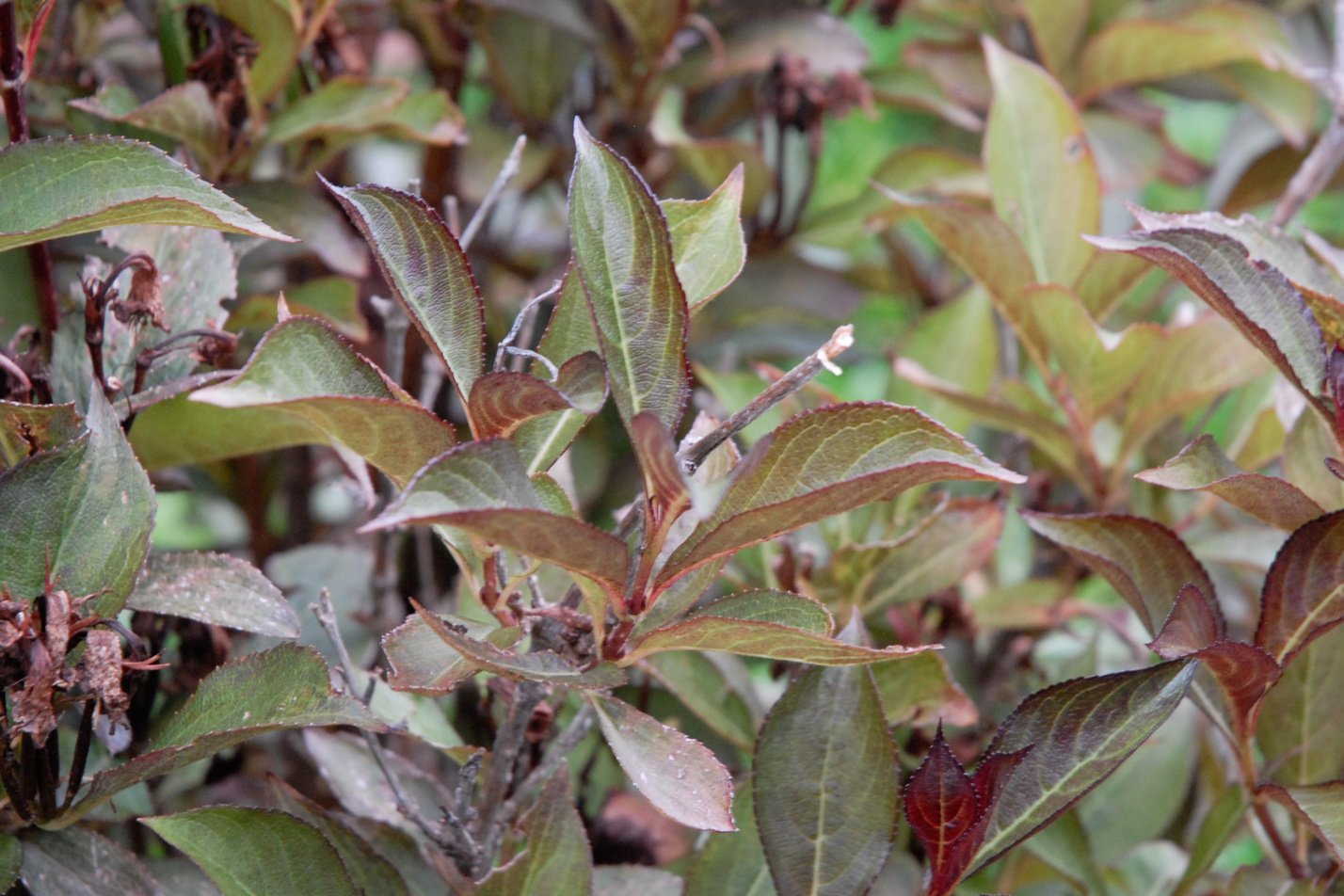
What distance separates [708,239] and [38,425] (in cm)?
30

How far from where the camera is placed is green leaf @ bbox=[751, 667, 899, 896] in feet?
1.87

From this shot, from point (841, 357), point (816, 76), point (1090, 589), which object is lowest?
point (1090, 589)

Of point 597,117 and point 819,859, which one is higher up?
point 597,117

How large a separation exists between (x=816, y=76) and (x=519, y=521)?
0.77 m

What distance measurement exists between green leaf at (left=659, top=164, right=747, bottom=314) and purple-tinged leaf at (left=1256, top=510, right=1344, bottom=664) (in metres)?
0.27

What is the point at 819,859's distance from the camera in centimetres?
57

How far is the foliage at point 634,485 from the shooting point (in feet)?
1.57

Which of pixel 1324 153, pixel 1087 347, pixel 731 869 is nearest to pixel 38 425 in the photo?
pixel 731 869

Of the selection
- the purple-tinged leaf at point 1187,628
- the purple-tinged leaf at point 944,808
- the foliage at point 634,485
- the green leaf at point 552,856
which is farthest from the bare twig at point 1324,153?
the green leaf at point 552,856

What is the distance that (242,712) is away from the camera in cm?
51

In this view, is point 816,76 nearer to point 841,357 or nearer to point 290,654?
point 841,357

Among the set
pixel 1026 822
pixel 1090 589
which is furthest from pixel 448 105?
pixel 1090 589

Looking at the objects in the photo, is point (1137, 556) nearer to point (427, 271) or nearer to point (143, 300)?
point (427, 271)

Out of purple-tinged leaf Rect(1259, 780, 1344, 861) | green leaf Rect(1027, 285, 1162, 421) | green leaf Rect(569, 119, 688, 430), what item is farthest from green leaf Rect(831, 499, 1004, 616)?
green leaf Rect(569, 119, 688, 430)
